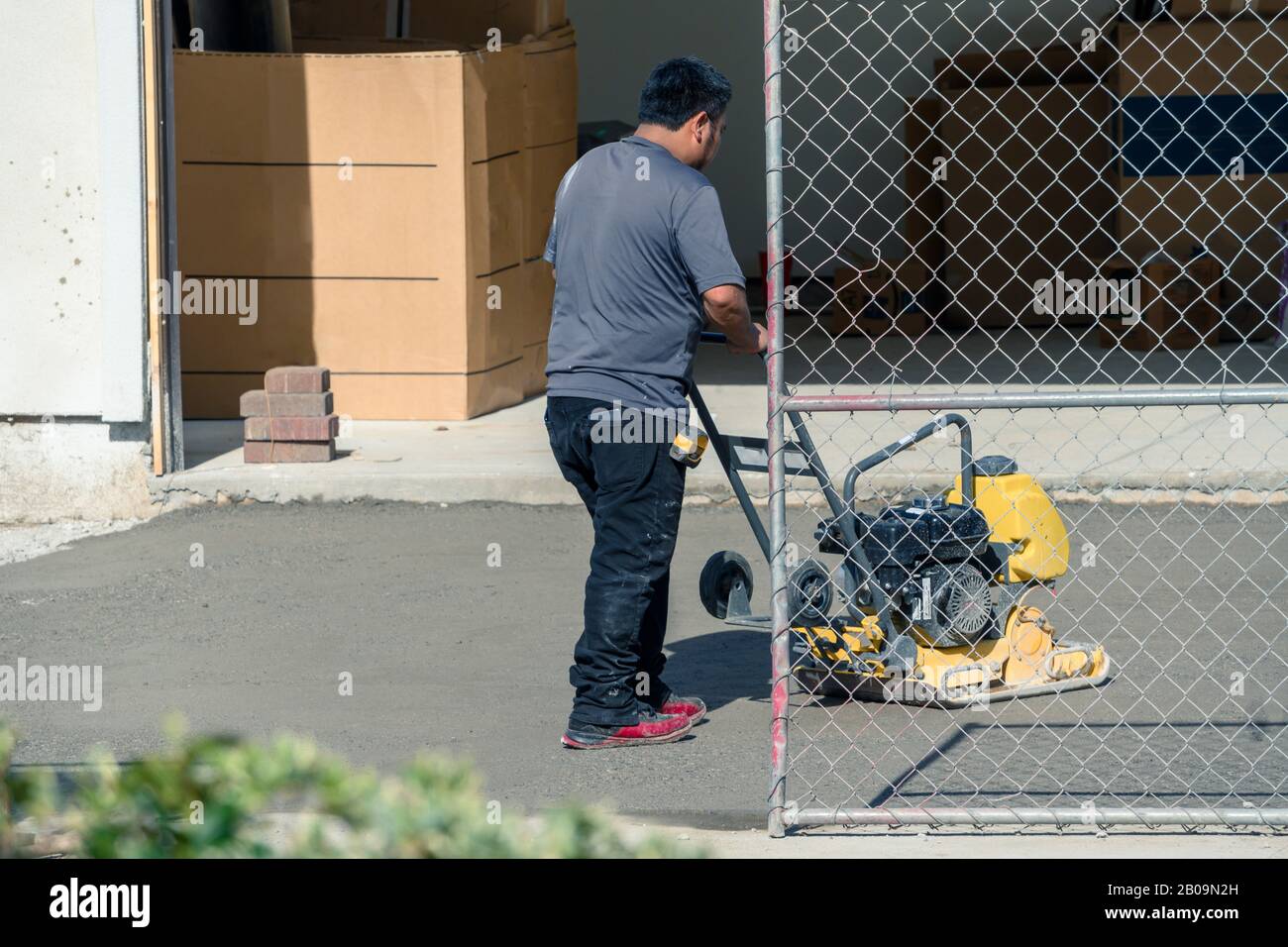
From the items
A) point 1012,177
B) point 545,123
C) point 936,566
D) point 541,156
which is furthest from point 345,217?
point 1012,177


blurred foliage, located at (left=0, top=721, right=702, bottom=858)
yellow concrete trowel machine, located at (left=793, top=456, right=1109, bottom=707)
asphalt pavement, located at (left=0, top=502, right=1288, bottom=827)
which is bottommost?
asphalt pavement, located at (left=0, top=502, right=1288, bottom=827)

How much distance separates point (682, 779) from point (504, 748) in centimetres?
64

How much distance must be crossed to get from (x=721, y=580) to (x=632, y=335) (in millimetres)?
910

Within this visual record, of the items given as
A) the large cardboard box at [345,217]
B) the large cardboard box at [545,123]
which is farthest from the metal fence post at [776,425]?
the large cardboard box at [545,123]

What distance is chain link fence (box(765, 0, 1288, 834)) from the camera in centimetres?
456

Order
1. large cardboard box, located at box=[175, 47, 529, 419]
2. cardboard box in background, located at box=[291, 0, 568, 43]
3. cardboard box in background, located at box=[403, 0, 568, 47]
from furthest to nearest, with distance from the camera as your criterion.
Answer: cardboard box in background, located at box=[291, 0, 568, 43] < cardboard box in background, located at box=[403, 0, 568, 47] < large cardboard box, located at box=[175, 47, 529, 419]

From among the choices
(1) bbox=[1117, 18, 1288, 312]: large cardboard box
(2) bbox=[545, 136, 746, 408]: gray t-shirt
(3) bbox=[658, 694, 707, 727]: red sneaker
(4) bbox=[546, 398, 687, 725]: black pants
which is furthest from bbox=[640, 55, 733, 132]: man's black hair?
(1) bbox=[1117, 18, 1288, 312]: large cardboard box

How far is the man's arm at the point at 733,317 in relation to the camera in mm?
4715

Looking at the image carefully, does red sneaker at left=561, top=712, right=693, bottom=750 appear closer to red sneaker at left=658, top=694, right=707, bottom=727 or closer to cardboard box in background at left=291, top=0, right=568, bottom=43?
red sneaker at left=658, top=694, right=707, bottom=727

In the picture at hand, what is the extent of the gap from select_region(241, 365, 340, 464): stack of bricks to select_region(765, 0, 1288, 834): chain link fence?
2628mm

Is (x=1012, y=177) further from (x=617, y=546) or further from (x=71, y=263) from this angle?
(x=617, y=546)
